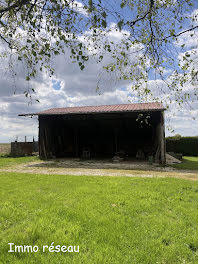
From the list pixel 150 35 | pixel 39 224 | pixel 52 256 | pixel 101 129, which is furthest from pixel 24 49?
pixel 101 129

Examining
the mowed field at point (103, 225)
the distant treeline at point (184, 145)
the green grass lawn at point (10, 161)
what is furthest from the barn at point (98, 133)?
the mowed field at point (103, 225)

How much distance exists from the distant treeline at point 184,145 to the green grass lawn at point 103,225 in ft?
54.8

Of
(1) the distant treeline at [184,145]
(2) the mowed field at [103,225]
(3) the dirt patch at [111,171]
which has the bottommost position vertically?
(3) the dirt patch at [111,171]

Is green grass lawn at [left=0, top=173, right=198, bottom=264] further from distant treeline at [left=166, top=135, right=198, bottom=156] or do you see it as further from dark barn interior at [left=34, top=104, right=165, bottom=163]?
distant treeline at [left=166, top=135, right=198, bottom=156]

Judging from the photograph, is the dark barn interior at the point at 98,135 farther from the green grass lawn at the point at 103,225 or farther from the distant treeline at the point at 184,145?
the green grass lawn at the point at 103,225

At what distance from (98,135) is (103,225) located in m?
16.6

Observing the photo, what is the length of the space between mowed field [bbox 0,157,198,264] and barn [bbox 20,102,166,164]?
1048 cm

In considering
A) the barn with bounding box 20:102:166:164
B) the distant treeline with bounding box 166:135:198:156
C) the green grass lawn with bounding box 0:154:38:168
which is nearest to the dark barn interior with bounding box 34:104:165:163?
the barn with bounding box 20:102:166:164

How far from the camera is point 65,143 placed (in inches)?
775

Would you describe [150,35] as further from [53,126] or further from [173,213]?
[53,126]

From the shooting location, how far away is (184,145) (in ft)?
69.1

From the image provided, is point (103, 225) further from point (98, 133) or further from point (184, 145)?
point (184, 145)

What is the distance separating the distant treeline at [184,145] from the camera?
2052 centimetres

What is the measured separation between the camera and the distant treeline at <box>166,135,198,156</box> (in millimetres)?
20516
